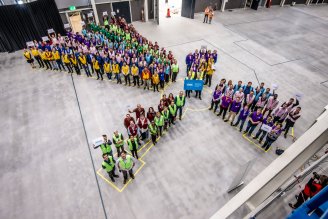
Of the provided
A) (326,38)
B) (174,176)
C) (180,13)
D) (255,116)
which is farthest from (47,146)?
(326,38)

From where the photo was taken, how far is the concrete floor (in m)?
7.51

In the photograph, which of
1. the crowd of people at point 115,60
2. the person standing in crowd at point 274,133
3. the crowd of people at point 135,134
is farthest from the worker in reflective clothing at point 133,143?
the person standing in crowd at point 274,133

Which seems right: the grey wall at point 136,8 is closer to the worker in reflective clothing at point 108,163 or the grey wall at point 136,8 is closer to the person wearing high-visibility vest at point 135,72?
the person wearing high-visibility vest at point 135,72

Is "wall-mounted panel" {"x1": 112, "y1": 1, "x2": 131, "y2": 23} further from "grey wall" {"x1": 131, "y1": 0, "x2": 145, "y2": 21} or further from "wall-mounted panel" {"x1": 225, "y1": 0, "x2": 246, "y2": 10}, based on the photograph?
"wall-mounted panel" {"x1": 225, "y1": 0, "x2": 246, "y2": 10}

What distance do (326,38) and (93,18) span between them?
78.7 ft

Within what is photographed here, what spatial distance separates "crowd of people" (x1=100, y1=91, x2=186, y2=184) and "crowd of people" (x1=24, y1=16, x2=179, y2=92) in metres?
2.98

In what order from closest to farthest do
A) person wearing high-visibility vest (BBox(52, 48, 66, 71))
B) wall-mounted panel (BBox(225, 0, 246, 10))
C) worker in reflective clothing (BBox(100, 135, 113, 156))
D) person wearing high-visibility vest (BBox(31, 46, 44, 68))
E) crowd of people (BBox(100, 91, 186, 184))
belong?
crowd of people (BBox(100, 91, 186, 184)) < worker in reflective clothing (BBox(100, 135, 113, 156)) < person wearing high-visibility vest (BBox(52, 48, 66, 71)) < person wearing high-visibility vest (BBox(31, 46, 44, 68)) < wall-mounted panel (BBox(225, 0, 246, 10))

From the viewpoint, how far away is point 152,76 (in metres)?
11.8

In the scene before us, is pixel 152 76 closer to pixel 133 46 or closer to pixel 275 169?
pixel 133 46

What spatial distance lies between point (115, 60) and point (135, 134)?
6084mm

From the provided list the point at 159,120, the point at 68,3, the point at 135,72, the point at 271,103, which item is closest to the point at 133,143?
the point at 159,120

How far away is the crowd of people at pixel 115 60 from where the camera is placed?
39.7 ft

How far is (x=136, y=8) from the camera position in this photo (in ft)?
71.4

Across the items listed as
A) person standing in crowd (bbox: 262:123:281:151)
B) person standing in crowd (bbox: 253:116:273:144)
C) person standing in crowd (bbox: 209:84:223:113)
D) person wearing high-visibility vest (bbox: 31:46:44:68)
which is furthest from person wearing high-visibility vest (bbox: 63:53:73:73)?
person standing in crowd (bbox: 262:123:281:151)
